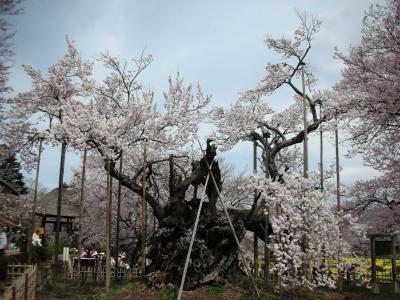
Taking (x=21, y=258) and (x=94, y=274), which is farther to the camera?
(x=94, y=274)

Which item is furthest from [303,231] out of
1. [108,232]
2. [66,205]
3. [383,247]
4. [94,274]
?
[66,205]

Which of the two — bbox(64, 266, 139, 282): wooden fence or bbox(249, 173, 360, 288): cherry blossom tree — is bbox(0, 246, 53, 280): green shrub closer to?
bbox(64, 266, 139, 282): wooden fence

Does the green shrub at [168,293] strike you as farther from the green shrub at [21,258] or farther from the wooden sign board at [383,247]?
the wooden sign board at [383,247]

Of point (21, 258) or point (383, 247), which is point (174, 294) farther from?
point (383, 247)

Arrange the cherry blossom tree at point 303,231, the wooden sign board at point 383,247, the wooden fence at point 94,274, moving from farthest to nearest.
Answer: the wooden fence at point 94,274
the wooden sign board at point 383,247
the cherry blossom tree at point 303,231

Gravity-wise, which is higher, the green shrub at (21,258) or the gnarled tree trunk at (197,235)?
the gnarled tree trunk at (197,235)

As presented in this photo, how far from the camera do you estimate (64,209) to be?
31000mm

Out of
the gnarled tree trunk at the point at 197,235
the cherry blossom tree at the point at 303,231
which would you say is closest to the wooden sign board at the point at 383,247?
the cherry blossom tree at the point at 303,231

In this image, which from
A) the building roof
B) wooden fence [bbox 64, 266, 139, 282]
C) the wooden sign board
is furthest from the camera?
the building roof

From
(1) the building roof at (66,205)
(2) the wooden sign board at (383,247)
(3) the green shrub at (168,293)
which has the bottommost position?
(3) the green shrub at (168,293)

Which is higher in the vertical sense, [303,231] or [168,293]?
[303,231]

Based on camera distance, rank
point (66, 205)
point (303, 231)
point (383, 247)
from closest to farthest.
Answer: point (303, 231) → point (383, 247) → point (66, 205)

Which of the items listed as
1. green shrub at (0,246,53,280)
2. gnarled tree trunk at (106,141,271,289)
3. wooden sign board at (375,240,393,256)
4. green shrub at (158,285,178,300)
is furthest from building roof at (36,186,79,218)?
wooden sign board at (375,240,393,256)

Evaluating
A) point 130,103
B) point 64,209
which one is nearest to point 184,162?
point 130,103
